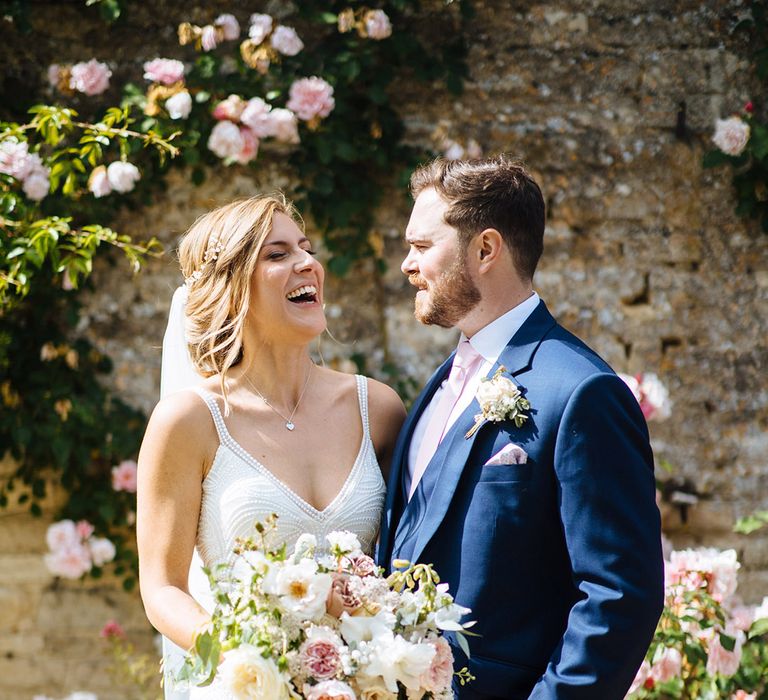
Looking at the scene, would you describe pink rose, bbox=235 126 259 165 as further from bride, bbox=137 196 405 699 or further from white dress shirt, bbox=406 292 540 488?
white dress shirt, bbox=406 292 540 488

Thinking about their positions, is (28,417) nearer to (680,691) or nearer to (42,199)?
(42,199)

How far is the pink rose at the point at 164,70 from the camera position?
441 cm

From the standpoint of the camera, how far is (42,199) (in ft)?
14.6

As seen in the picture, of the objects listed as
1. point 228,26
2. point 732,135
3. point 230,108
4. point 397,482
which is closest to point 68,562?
point 230,108

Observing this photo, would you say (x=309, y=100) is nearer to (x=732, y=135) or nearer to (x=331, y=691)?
(x=732, y=135)

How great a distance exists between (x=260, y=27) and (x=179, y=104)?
1.66 ft

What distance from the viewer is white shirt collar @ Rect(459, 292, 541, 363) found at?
108 inches

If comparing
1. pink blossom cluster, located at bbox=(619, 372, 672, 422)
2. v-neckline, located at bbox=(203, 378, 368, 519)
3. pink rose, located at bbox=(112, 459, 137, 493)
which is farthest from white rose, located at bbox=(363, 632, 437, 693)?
pink rose, located at bbox=(112, 459, 137, 493)

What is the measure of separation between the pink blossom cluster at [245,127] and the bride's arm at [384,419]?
5.40ft

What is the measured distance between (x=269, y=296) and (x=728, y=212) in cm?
266

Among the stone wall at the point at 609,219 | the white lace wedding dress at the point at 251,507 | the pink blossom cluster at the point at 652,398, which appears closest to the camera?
the white lace wedding dress at the point at 251,507

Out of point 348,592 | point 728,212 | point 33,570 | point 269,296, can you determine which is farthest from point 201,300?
point 728,212

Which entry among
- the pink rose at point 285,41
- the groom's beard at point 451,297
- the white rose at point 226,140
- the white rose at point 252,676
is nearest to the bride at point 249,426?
the groom's beard at point 451,297

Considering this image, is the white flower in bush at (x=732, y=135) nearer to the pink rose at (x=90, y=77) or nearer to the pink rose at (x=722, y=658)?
the pink rose at (x=722, y=658)
